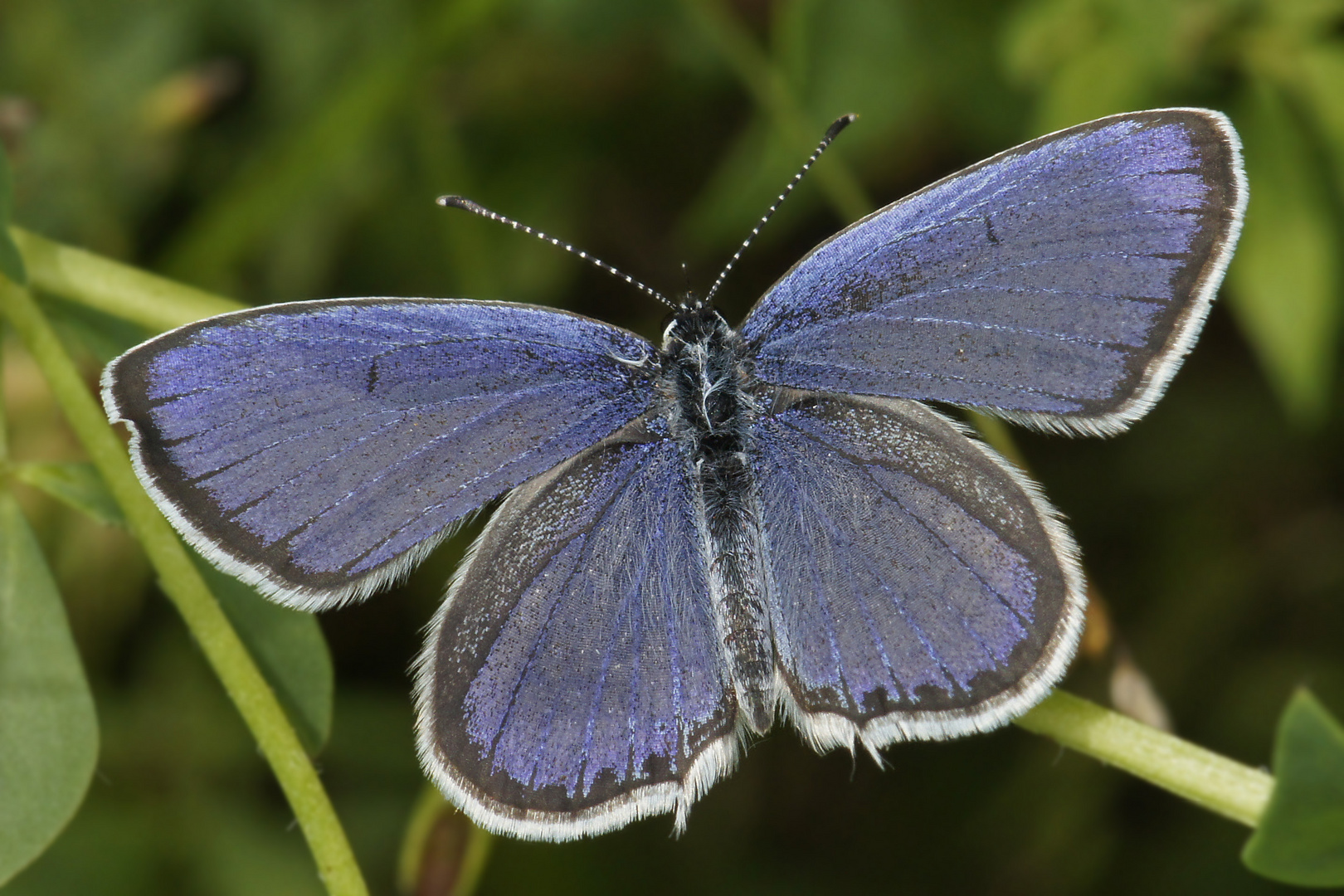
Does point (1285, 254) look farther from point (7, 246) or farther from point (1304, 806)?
point (7, 246)

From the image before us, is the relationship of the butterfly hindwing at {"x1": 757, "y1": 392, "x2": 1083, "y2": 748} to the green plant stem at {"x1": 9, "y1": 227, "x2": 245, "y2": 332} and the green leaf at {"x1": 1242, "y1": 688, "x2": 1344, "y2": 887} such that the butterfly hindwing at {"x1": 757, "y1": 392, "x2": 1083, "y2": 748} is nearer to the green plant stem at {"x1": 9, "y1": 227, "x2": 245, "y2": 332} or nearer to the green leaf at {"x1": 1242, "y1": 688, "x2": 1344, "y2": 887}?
the green leaf at {"x1": 1242, "y1": 688, "x2": 1344, "y2": 887}

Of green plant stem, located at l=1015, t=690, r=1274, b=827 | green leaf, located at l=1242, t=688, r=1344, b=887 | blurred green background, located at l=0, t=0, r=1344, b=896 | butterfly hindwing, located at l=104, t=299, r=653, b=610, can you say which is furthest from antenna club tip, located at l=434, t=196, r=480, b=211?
green leaf, located at l=1242, t=688, r=1344, b=887

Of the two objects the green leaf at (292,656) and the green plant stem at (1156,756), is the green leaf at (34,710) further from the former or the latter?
the green plant stem at (1156,756)

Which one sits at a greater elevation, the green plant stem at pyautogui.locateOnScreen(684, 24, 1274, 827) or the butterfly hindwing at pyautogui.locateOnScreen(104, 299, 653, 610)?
the green plant stem at pyautogui.locateOnScreen(684, 24, 1274, 827)

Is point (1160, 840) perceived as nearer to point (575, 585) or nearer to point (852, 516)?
point (852, 516)

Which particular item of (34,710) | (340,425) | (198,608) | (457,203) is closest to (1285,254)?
(457,203)

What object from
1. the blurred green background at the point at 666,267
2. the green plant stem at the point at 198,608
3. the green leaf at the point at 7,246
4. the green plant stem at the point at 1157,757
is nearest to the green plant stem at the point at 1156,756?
the green plant stem at the point at 1157,757
